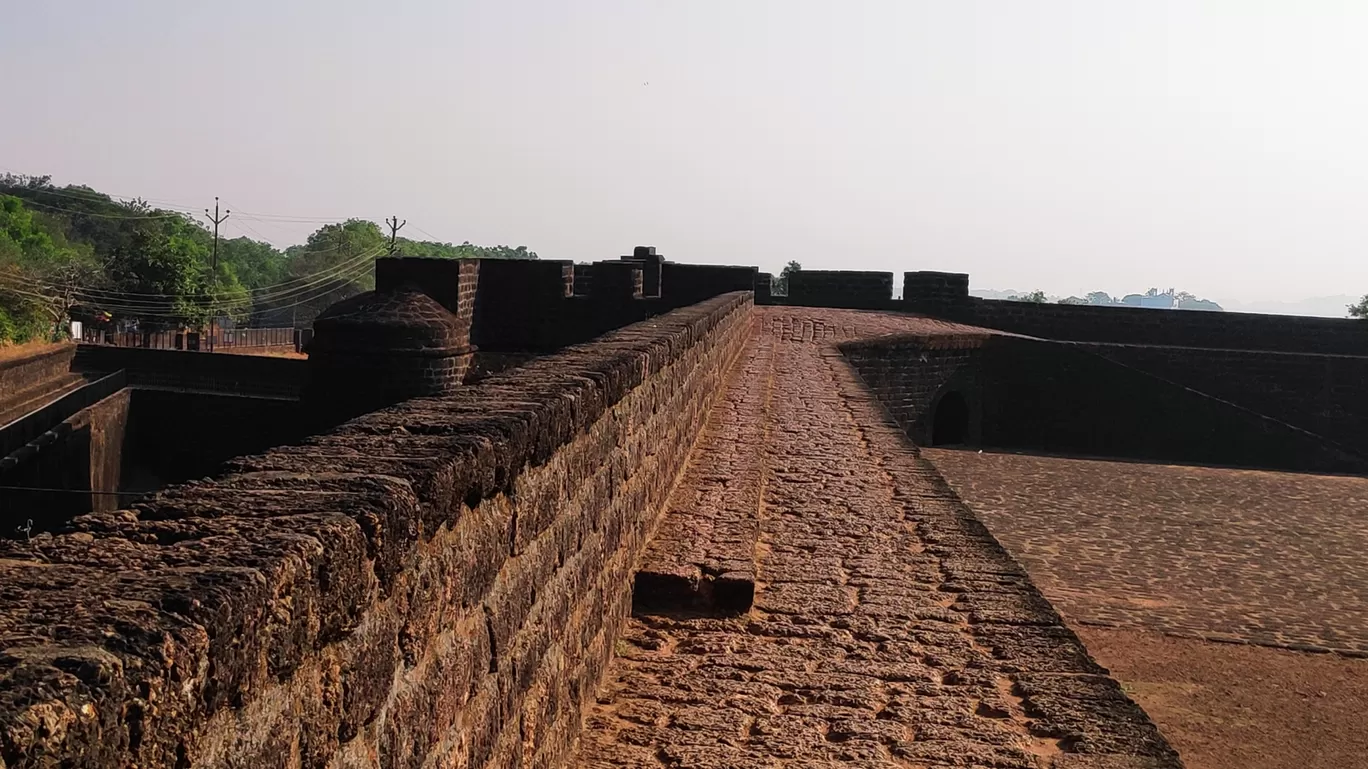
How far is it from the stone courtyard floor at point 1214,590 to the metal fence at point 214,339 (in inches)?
1429

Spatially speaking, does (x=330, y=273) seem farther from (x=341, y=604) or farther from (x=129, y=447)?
(x=341, y=604)

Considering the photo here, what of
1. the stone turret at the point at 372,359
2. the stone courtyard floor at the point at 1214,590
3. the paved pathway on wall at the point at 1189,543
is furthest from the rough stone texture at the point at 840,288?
the stone turret at the point at 372,359

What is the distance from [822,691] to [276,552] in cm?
315

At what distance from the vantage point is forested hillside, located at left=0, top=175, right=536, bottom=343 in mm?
52844

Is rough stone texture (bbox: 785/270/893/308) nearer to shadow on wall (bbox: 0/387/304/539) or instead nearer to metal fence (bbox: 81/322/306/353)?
shadow on wall (bbox: 0/387/304/539)

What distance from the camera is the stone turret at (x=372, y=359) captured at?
1612 cm

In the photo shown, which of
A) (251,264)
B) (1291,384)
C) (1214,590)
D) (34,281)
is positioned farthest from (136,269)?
(251,264)

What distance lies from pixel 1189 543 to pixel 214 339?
48.0 metres

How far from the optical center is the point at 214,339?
53.7 metres

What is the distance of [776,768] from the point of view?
3.89 meters

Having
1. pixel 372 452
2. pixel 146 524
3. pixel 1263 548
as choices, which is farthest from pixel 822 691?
pixel 1263 548

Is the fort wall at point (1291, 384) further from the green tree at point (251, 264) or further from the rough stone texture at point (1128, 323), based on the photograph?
the green tree at point (251, 264)

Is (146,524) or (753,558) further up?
(146,524)

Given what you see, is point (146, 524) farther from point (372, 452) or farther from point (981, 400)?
point (981, 400)
